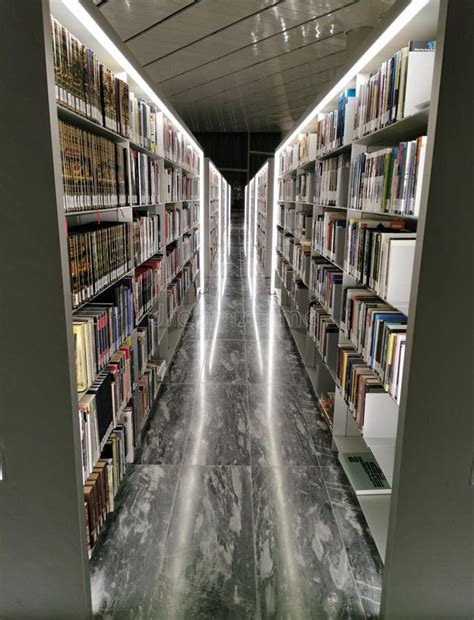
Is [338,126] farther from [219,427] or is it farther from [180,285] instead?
[180,285]

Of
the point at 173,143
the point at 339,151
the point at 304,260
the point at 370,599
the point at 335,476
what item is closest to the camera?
the point at 370,599

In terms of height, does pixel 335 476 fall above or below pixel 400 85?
below

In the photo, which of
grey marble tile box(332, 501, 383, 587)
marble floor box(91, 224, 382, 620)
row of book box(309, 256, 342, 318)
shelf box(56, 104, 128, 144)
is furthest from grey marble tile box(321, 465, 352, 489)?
shelf box(56, 104, 128, 144)

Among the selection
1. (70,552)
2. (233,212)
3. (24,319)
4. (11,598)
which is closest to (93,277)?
(24,319)

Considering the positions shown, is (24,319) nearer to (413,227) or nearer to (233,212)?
(413,227)

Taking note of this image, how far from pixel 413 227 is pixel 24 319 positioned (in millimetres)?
1890

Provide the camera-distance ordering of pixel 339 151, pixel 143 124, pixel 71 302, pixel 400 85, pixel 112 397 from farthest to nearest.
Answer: pixel 339 151, pixel 143 124, pixel 112 397, pixel 400 85, pixel 71 302

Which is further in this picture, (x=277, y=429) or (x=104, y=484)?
(x=277, y=429)

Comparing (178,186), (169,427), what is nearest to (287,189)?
(178,186)

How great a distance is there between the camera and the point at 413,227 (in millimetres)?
2342

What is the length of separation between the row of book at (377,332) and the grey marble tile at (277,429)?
827mm

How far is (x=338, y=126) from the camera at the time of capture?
3.01 meters

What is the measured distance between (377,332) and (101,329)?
1284 mm

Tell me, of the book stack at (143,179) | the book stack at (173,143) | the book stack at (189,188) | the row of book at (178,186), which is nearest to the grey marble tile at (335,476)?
the book stack at (143,179)
